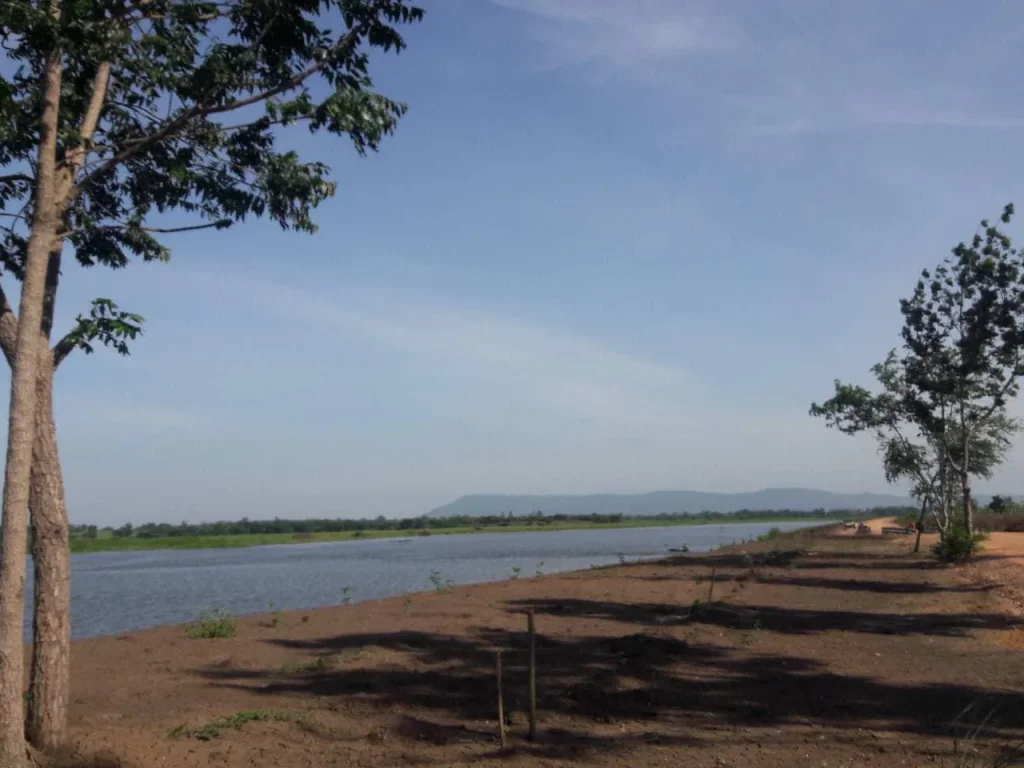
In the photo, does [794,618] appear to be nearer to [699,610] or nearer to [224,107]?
[699,610]

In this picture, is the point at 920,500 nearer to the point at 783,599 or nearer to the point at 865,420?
the point at 865,420

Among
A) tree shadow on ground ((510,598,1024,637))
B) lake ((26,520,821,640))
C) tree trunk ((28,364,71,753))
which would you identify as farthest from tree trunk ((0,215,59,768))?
lake ((26,520,821,640))

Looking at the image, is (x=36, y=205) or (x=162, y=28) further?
(x=162, y=28)

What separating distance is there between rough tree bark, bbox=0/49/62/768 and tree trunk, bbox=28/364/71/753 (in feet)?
0.75

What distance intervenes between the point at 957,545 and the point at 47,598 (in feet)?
83.5

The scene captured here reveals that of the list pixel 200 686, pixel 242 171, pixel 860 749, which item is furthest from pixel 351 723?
pixel 242 171

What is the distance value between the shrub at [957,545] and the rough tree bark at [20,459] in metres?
25.7

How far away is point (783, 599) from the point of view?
67.8 feet

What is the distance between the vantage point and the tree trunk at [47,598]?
780 cm

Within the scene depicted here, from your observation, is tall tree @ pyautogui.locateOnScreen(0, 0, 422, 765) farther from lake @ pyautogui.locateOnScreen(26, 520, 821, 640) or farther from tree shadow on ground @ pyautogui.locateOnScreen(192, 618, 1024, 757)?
lake @ pyautogui.locateOnScreen(26, 520, 821, 640)

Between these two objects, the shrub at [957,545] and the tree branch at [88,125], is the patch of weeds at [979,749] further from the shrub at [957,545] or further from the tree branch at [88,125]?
the shrub at [957,545]

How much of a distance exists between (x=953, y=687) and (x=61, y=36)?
11.0 m

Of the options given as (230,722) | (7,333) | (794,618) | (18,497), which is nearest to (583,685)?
(230,722)

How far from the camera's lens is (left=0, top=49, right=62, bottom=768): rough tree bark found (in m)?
7.02
